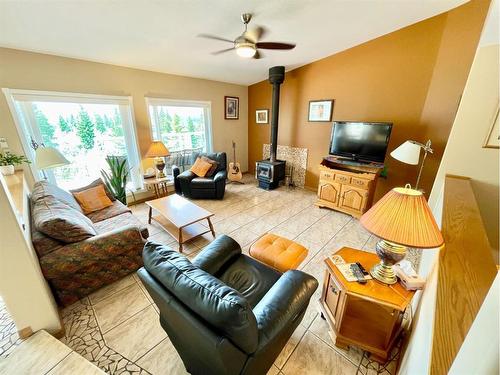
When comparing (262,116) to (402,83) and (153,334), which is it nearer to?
(402,83)

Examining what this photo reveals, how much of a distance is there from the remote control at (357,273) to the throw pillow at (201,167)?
3.20m

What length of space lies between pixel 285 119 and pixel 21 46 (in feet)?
13.7

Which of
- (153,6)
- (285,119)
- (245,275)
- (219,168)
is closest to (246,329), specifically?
(245,275)

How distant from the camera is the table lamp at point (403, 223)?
3.23ft

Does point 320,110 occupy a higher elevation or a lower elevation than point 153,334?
higher

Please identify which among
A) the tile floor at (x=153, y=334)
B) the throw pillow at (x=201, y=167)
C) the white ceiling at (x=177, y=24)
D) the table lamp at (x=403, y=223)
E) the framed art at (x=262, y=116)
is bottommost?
the tile floor at (x=153, y=334)

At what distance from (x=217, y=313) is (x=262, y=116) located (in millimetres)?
4878

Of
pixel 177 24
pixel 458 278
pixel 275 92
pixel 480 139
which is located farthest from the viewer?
pixel 275 92

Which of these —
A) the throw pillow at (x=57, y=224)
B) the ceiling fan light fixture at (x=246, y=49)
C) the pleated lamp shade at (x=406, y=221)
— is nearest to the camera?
the pleated lamp shade at (x=406, y=221)

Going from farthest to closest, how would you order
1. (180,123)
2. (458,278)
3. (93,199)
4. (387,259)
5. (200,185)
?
(180,123), (200,185), (93,199), (387,259), (458,278)

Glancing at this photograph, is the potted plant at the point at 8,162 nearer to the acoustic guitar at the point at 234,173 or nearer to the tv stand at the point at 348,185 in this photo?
the acoustic guitar at the point at 234,173

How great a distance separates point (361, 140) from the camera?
10.5ft

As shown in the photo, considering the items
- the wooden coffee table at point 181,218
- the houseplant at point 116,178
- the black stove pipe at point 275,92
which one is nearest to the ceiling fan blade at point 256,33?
the black stove pipe at point 275,92

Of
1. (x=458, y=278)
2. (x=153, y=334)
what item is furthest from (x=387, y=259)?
(x=153, y=334)
